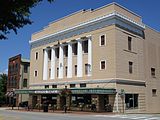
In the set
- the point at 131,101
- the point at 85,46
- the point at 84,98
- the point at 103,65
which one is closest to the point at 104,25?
the point at 103,65

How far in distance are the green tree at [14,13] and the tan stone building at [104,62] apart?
29055 mm

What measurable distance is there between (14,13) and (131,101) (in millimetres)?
35007

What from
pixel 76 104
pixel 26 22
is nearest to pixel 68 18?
pixel 76 104

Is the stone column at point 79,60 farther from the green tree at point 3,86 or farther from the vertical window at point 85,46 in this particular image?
the green tree at point 3,86

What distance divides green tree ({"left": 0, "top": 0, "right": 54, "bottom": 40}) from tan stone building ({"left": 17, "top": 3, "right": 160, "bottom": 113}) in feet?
95.3

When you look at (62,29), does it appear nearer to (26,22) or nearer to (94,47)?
(94,47)

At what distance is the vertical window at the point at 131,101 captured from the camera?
41.7m

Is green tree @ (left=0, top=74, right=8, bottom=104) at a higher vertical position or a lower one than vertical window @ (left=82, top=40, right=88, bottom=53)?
lower

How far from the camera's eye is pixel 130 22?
142 feet

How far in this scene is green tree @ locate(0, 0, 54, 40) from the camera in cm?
883

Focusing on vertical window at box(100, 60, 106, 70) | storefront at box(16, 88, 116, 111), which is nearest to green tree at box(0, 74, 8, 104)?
storefront at box(16, 88, 116, 111)

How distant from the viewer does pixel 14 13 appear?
9641 millimetres

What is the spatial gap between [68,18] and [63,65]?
319 inches

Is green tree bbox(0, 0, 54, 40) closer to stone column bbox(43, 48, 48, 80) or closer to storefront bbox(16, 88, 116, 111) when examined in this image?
storefront bbox(16, 88, 116, 111)
